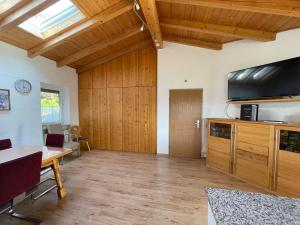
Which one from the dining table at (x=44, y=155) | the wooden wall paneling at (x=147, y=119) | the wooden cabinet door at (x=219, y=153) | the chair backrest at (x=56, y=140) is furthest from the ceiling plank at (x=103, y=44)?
the wooden cabinet door at (x=219, y=153)

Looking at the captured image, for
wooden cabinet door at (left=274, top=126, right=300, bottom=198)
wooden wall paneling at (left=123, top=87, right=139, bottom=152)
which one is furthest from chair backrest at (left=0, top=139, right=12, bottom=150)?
wooden cabinet door at (left=274, top=126, right=300, bottom=198)

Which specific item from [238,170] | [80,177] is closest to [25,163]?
[80,177]

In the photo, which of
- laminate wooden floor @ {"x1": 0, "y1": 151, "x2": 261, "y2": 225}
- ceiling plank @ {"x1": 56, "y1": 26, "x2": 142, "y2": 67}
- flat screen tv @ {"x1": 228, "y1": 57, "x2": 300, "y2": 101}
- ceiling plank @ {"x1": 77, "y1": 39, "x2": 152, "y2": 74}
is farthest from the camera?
ceiling plank @ {"x1": 77, "y1": 39, "x2": 152, "y2": 74}

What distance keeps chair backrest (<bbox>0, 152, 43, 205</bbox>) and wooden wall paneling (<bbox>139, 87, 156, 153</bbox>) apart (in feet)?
10.7

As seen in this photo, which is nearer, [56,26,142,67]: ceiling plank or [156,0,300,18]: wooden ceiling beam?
[156,0,300,18]: wooden ceiling beam

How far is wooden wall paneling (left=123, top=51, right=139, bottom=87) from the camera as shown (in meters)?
4.95

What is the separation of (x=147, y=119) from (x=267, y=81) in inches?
118

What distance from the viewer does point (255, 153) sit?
2.92 m

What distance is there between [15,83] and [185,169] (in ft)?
13.3

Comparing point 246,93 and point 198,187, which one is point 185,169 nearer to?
point 198,187

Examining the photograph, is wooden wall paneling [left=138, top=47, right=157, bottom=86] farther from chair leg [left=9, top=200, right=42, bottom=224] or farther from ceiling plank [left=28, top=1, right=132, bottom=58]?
chair leg [left=9, top=200, right=42, bottom=224]

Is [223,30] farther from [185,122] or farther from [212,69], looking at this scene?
[185,122]

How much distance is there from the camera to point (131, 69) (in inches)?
196

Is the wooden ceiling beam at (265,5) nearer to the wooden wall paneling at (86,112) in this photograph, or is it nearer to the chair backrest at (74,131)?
the wooden wall paneling at (86,112)
